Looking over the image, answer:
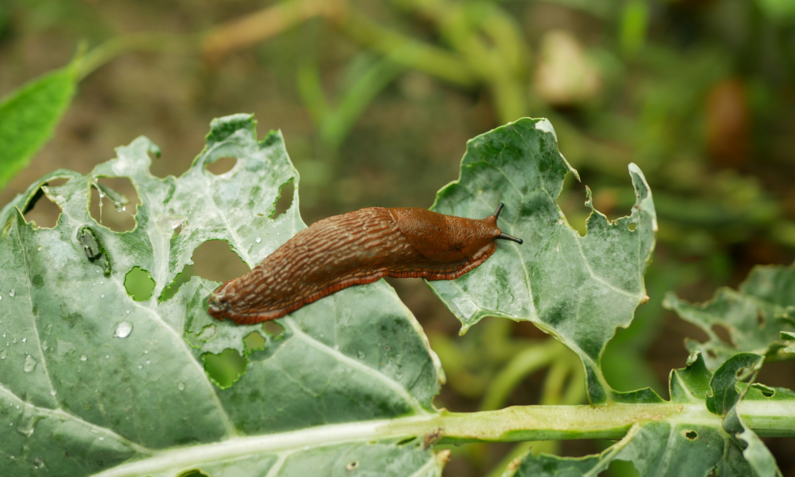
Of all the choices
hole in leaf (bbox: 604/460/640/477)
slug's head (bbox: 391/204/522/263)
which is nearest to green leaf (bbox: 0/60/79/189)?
slug's head (bbox: 391/204/522/263)

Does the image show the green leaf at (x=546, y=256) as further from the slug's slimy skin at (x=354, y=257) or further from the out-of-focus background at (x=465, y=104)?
the out-of-focus background at (x=465, y=104)

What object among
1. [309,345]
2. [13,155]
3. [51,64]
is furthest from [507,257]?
[51,64]

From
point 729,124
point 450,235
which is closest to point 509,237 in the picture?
point 450,235

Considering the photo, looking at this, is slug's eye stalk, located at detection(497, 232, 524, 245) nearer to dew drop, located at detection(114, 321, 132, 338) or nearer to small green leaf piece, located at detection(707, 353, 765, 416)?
small green leaf piece, located at detection(707, 353, 765, 416)

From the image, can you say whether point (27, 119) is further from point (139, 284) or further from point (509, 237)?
point (509, 237)

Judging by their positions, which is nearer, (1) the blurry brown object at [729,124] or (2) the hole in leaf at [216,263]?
(2) the hole in leaf at [216,263]

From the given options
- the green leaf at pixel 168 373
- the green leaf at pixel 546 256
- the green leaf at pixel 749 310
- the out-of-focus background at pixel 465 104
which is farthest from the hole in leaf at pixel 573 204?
the green leaf at pixel 168 373
